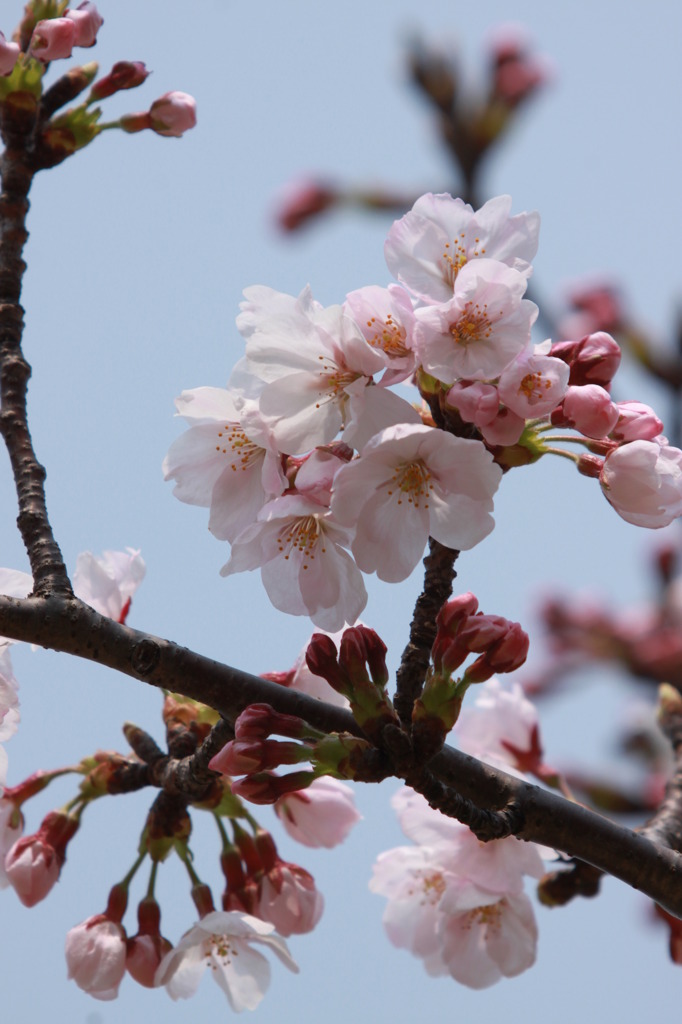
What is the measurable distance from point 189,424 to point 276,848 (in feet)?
2.68

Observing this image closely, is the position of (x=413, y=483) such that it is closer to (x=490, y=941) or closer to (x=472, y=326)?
(x=472, y=326)

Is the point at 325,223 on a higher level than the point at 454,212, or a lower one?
higher

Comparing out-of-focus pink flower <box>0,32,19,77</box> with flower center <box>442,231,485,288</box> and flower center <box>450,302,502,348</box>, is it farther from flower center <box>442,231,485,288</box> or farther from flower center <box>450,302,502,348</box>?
flower center <box>450,302,502,348</box>

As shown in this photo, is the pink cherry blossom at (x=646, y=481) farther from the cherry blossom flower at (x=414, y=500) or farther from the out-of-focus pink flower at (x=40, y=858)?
the out-of-focus pink flower at (x=40, y=858)

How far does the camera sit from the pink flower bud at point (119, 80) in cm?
205

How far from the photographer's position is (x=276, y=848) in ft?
6.21

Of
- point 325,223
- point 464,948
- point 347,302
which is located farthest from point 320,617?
point 325,223

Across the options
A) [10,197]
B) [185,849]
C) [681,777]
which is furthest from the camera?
[681,777]

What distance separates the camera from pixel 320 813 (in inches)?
77.3

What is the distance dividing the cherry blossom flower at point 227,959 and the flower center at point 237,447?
739mm

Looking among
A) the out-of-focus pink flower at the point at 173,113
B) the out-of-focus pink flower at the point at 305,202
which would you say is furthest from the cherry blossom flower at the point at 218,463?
the out-of-focus pink flower at the point at 305,202

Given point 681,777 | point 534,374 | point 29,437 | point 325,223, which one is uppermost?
point 325,223

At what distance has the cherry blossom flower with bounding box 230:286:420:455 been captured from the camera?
1320mm

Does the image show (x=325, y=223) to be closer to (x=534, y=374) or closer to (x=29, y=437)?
(x=29, y=437)
